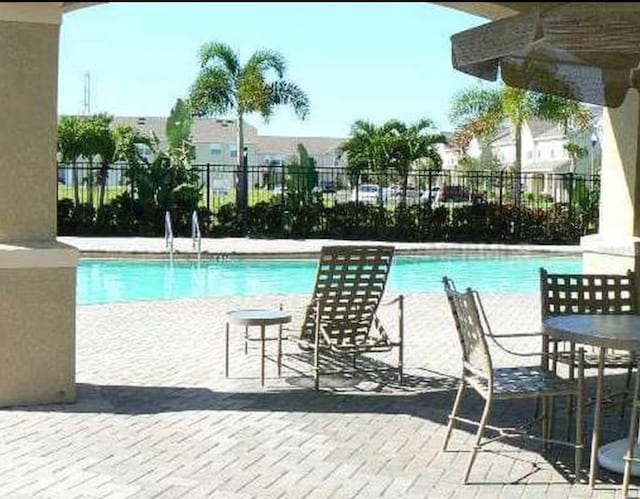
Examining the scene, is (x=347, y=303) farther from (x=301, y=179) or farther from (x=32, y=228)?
(x=301, y=179)

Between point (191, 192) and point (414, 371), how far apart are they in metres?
17.0

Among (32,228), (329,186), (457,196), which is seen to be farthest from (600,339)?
(457,196)

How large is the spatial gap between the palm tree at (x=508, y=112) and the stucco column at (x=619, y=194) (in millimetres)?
16541

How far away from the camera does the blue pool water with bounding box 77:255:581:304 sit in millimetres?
15305

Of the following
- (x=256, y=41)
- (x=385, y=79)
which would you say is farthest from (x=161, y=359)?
(x=385, y=79)

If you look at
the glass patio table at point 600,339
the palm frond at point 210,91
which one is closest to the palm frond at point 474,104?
the palm frond at point 210,91

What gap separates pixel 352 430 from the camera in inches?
209

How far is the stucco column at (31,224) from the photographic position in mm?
5645

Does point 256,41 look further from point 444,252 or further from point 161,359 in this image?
point 161,359

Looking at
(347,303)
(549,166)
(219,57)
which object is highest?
(219,57)

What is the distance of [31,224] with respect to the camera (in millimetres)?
5742

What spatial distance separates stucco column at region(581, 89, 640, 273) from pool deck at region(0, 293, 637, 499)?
1190 mm

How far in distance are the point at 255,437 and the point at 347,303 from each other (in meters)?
1.69

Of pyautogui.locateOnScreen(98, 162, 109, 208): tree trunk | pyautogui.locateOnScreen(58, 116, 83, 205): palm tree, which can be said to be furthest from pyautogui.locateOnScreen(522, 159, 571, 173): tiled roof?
pyautogui.locateOnScreen(98, 162, 109, 208): tree trunk
